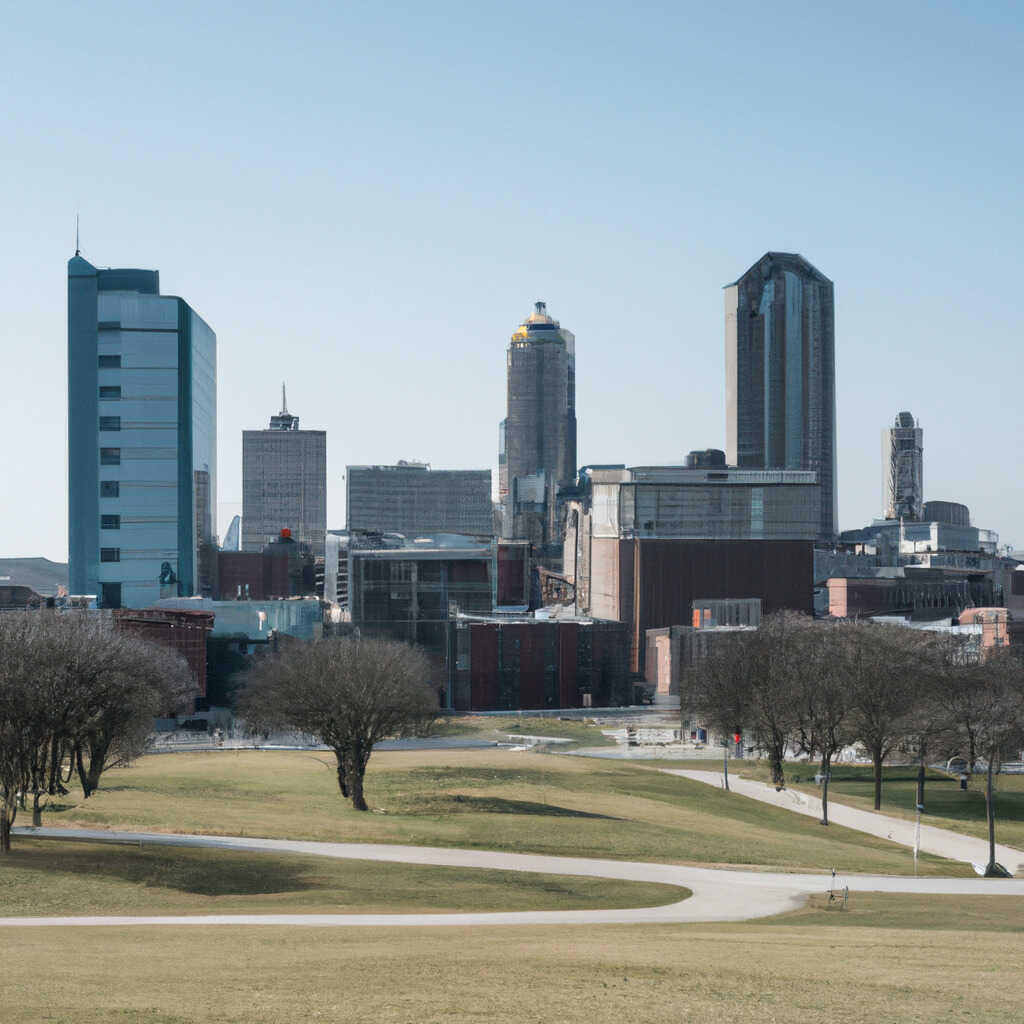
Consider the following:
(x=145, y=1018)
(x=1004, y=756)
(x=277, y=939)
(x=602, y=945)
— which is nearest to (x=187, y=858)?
(x=277, y=939)

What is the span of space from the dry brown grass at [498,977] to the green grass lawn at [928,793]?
164 feet

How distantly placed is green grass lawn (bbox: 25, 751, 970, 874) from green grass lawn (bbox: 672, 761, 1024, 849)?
928 centimetres

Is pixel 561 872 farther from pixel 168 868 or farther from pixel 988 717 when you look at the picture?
pixel 988 717

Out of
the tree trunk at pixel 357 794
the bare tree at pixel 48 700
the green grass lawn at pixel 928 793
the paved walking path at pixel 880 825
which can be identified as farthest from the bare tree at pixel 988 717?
the bare tree at pixel 48 700

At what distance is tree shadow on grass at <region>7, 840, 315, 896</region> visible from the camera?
52312 mm

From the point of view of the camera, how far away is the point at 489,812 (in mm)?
79188

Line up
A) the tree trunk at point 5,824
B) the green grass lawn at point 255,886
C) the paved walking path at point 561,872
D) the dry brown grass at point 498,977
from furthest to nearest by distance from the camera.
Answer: the tree trunk at point 5,824, the green grass lawn at point 255,886, the paved walking path at point 561,872, the dry brown grass at point 498,977

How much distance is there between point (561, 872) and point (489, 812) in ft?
68.7

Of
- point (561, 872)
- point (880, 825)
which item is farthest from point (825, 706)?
point (561, 872)

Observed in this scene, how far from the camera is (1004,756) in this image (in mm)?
84312

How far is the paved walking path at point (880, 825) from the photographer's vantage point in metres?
76.6

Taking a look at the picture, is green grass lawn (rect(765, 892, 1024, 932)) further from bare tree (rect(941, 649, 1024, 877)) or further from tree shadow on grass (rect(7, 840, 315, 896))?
tree shadow on grass (rect(7, 840, 315, 896))

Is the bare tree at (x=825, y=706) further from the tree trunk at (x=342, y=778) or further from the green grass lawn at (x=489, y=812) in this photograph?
the tree trunk at (x=342, y=778)

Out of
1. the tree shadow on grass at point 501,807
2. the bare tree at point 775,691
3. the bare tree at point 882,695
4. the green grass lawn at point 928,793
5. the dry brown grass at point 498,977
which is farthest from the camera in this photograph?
the bare tree at point 775,691
